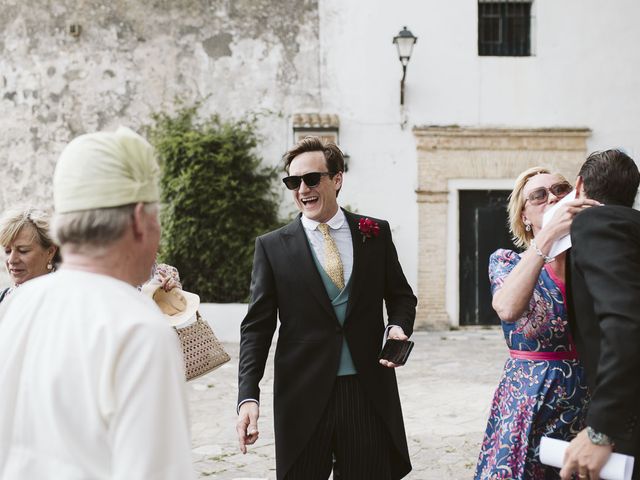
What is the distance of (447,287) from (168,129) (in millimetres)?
5651

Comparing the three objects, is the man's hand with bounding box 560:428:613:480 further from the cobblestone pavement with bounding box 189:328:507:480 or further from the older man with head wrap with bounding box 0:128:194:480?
the cobblestone pavement with bounding box 189:328:507:480

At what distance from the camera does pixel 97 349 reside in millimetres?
1508

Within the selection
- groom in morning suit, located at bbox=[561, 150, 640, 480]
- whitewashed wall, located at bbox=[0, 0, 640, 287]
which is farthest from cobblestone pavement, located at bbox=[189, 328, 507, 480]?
whitewashed wall, located at bbox=[0, 0, 640, 287]

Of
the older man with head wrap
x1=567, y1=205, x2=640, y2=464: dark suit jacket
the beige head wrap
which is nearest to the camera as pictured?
the older man with head wrap

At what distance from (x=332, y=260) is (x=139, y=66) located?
11.2 m

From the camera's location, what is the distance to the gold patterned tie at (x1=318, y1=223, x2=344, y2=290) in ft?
11.0

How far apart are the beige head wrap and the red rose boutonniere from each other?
73.2 inches

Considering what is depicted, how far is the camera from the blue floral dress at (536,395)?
9.65 feet

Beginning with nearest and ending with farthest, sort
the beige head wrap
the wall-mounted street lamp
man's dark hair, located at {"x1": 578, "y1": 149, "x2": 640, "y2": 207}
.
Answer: the beige head wrap < man's dark hair, located at {"x1": 578, "y1": 149, "x2": 640, "y2": 207} < the wall-mounted street lamp

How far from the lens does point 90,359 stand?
1513 millimetres

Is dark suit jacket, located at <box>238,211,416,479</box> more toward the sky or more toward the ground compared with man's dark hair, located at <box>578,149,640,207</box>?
more toward the ground

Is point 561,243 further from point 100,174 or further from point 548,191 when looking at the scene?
point 100,174

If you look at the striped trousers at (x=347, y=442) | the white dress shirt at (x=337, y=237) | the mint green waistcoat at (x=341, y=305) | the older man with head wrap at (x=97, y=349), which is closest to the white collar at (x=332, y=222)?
the white dress shirt at (x=337, y=237)

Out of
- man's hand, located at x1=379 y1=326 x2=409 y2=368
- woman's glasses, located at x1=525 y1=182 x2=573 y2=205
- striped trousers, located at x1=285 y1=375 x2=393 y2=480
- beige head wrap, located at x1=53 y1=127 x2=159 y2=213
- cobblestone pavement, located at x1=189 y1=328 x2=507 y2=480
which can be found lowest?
cobblestone pavement, located at x1=189 y1=328 x2=507 y2=480
